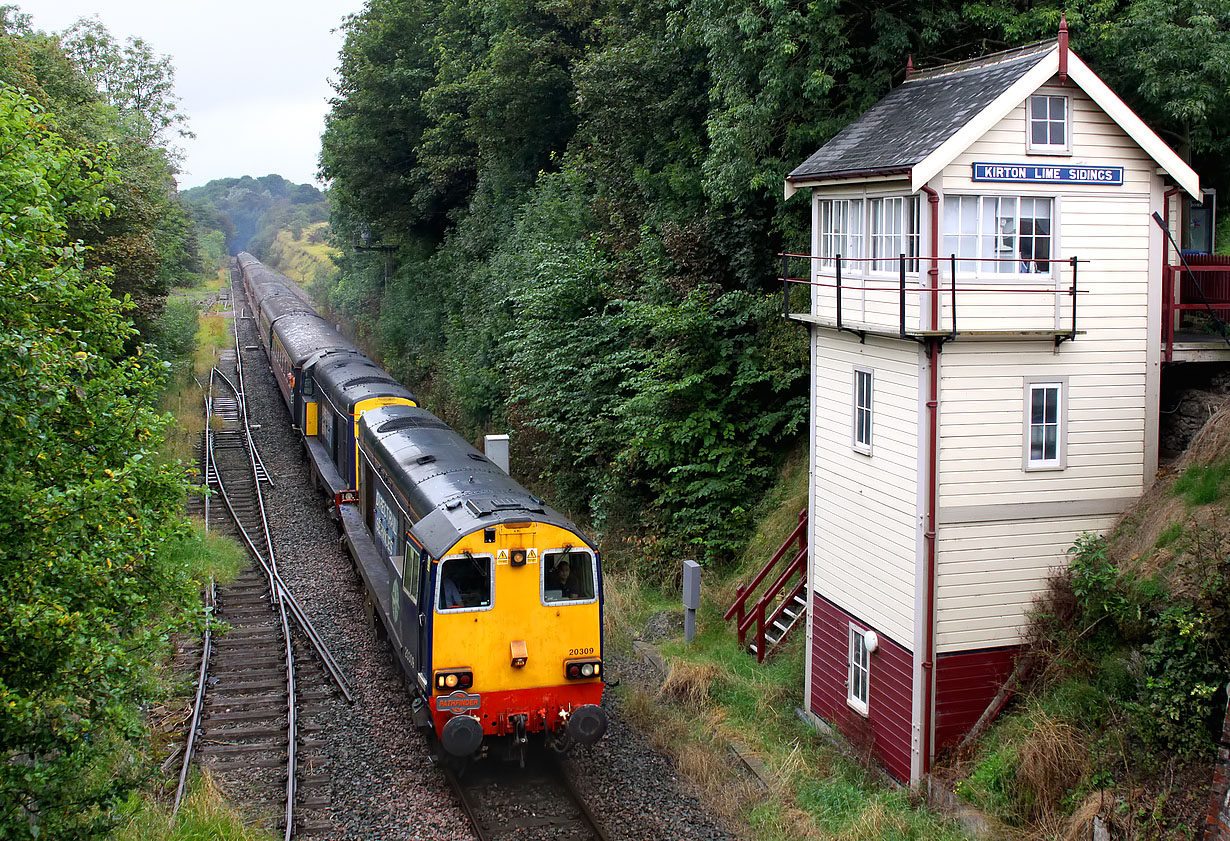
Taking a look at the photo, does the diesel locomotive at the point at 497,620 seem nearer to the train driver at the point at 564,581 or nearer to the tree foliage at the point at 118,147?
the train driver at the point at 564,581

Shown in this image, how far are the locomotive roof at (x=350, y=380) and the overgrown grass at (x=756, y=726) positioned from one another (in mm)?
7268

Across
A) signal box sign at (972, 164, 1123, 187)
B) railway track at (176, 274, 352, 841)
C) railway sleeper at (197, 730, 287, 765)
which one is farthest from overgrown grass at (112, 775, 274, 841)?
signal box sign at (972, 164, 1123, 187)

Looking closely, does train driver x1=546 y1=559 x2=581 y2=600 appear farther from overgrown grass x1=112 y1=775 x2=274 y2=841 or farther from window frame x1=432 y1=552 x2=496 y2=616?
overgrown grass x1=112 y1=775 x2=274 y2=841

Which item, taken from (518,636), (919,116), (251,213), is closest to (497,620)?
(518,636)

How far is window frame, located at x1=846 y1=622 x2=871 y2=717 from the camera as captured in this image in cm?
1131

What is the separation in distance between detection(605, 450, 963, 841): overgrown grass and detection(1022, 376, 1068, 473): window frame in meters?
3.52

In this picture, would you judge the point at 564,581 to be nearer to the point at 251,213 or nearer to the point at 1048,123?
the point at 1048,123

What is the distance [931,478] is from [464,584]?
188 inches

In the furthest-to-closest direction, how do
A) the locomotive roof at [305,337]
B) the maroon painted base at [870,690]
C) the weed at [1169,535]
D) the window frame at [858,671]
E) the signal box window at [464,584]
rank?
the locomotive roof at [305,337], the window frame at [858,671], the signal box window at [464,584], the maroon painted base at [870,690], the weed at [1169,535]

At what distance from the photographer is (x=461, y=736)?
1040 centimetres

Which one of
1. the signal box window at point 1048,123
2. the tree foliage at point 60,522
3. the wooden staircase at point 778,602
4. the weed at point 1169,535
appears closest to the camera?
the tree foliage at point 60,522

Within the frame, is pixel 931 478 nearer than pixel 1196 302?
Yes

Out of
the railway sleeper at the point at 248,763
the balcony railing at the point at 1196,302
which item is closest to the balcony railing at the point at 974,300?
the balcony railing at the point at 1196,302

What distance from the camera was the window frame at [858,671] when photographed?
1131 cm
